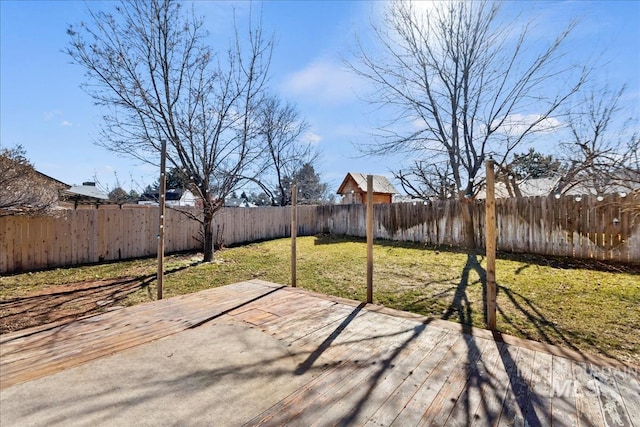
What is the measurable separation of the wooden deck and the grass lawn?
0.69 meters

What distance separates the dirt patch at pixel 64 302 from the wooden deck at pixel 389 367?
0.74 metres

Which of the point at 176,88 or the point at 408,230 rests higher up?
the point at 176,88

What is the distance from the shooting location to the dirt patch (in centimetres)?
340

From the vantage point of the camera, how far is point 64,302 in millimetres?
4082

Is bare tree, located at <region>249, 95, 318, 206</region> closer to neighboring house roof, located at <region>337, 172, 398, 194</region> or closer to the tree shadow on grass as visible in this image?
neighboring house roof, located at <region>337, 172, 398, 194</region>

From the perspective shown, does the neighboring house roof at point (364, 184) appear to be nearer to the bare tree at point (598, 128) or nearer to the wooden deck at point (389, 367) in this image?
the bare tree at point (598, 128)

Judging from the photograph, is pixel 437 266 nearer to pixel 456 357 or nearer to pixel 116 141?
pixel 456 357

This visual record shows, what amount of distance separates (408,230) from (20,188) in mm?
9424

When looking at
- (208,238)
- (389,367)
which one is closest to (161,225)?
(208,238)

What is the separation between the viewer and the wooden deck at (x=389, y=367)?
5.33ft

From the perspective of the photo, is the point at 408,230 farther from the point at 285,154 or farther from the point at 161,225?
the point at 285,154

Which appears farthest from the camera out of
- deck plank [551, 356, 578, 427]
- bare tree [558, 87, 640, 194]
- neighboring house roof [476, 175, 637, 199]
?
bare tree [558, 87, 640, 194]

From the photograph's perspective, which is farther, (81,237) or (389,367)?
(81,237)

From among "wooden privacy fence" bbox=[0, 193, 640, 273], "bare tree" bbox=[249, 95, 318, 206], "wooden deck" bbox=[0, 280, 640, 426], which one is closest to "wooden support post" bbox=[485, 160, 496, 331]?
"wooden deck" bbox=[0, 280, 640, 426]
